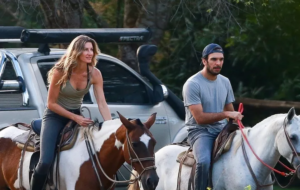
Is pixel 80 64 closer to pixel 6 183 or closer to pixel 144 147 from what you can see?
pixel 144 147

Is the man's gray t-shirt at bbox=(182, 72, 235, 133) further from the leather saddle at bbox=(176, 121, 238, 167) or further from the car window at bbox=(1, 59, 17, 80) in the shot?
the car window at bbox=(1, 59, 17, 80)

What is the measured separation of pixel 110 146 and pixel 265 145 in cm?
143

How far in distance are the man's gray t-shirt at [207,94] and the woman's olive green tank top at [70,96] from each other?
3.24 feet

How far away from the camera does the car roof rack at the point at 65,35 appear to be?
884cm

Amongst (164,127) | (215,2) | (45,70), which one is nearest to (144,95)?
(164,127)

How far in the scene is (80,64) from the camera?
6930mm

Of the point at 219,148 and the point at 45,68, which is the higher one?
the point at 45,68

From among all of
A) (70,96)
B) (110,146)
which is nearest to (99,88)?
(70,96)

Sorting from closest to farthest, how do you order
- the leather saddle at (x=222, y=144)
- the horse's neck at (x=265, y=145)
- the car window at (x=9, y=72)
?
1. the horse's neck at (x=265, y=145)
2. the leather saddle at (x=222, y=144)
3. the car window at (x=9, y=72)

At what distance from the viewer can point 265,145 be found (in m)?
6.74

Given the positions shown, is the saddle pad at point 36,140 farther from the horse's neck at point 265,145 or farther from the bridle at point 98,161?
the horse's neck at point 265,145

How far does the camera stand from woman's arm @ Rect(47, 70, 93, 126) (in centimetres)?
682

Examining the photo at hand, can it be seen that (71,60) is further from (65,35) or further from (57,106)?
(65,35)

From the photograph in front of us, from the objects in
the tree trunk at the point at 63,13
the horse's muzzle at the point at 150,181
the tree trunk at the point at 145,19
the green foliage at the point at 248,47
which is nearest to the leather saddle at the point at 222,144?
the horse's muzzle at the point at 150,181
